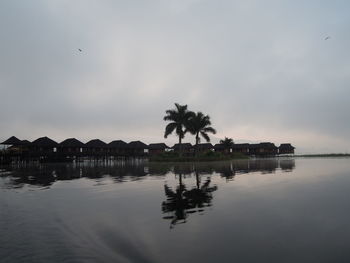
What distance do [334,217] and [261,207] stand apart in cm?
264

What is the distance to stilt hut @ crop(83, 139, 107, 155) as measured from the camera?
232ft

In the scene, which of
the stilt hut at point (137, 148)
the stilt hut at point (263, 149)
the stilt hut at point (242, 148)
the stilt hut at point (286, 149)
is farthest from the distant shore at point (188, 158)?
the stilt hut at point (286, 149)

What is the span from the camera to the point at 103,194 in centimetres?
1605

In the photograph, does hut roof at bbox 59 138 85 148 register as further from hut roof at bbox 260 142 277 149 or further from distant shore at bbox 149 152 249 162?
hut roof at bbox 260 142 277 149

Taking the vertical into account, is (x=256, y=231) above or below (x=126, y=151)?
below

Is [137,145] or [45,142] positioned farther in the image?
[137,145]

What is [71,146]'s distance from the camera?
2621 inches

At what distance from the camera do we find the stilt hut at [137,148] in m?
77.4

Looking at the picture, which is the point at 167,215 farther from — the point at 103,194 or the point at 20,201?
the point at 20,201

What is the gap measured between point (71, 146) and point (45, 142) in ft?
17.7

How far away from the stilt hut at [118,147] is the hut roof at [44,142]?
13925 millimetres

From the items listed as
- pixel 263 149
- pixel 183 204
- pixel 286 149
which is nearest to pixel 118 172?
pixel 183 204

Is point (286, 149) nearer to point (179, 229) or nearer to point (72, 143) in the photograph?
point (72, 143)

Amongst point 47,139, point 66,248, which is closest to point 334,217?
point 66,248
